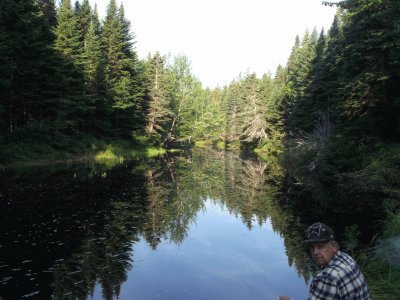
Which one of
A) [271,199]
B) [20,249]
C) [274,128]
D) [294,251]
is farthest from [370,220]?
[274,128]

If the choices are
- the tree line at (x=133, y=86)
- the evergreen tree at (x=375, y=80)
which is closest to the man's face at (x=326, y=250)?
the tree line at (x=133, y=86)

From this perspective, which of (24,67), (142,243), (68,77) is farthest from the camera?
(68,77)

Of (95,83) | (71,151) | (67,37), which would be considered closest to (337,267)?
(71,151)

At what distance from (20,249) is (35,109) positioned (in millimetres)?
25286

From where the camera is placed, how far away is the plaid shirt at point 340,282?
368 cm

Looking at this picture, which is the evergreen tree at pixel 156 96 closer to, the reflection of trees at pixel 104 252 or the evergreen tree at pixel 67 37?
the evergreen tree at pixel 67 37

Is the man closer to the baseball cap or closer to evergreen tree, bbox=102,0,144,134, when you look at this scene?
the baseball cap

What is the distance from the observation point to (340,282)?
145 inches

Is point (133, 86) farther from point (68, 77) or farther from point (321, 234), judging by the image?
point (321, 234)

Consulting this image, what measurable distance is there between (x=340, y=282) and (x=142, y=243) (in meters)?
9.69

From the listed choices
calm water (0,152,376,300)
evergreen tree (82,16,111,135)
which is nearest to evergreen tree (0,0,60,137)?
evergreen tree (82,16,111,135)

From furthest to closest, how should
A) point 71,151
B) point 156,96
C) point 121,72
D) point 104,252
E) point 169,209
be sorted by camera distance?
point 156,96 → point 121,72 → point 71,151 → point 169,209 → point 104,252

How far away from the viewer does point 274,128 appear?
6125 centimetres

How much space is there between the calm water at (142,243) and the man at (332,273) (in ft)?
19.7
